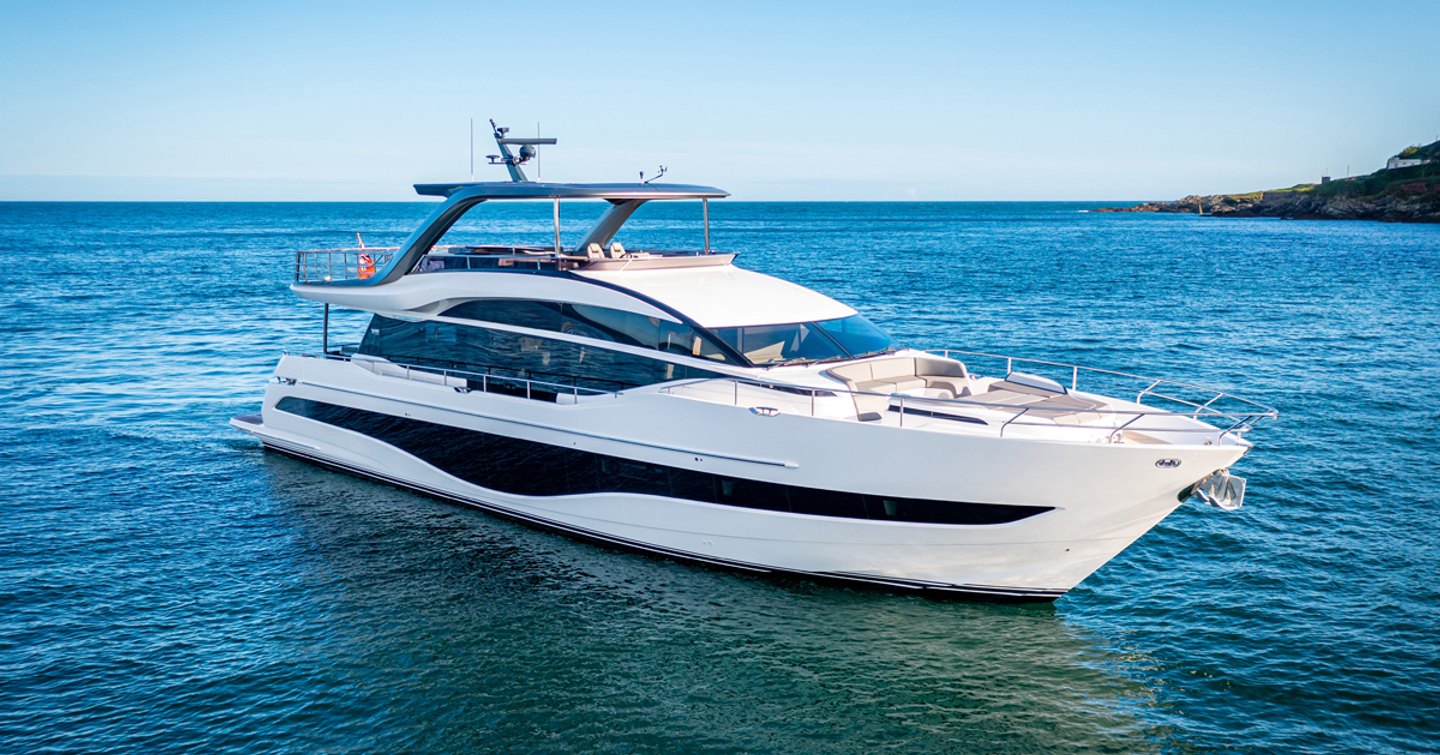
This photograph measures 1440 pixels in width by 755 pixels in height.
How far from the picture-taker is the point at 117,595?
13305 mm

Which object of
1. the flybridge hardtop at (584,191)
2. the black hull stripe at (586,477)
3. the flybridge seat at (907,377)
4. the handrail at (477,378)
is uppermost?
the flybridge hardtop at (584,191)

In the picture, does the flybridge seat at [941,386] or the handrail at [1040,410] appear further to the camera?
the flybridge seat at [941,386]

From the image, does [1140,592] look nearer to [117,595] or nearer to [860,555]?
[860,555]

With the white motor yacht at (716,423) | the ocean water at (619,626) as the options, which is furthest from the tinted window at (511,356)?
the ocean water at (619,626)

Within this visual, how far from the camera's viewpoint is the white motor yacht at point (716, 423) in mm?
12047

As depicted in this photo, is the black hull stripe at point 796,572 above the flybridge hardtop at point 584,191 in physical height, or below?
below

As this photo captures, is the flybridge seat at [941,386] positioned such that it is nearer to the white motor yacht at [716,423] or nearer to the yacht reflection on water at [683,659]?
the white motor yacht at [716,423]

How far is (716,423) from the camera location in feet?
43.1

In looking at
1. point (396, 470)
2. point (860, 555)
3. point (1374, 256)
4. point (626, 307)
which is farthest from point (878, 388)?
point (1374, 256)

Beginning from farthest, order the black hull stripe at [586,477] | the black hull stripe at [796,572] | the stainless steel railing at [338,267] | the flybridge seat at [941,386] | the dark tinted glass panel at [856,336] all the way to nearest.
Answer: the stainless steel railing at [338,267], the dark tinted glass panel at [856,336], the flybridge seat at [941,386], the black hull stripe at [796,572], the black hull stripe at [586,477]

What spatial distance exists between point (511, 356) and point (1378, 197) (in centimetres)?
13251

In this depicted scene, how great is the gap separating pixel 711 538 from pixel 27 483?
12378mm

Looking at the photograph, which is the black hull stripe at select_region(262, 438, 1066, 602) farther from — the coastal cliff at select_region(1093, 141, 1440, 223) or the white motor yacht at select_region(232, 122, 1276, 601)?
the coastal cliff at select_region(1093, 141, 1440, 223)

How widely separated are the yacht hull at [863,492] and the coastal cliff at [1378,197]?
393 ft
